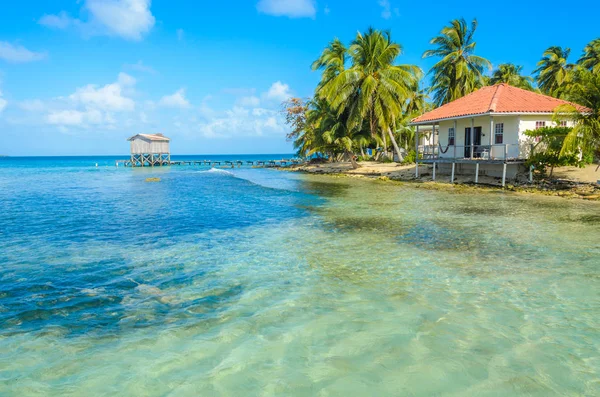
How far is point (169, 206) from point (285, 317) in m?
13.6

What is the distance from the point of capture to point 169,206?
59.8 ft

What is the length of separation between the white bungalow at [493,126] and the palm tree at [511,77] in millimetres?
17308

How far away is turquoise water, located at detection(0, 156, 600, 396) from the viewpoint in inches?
168

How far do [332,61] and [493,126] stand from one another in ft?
63.0

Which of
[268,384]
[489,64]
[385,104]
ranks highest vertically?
[489,64]

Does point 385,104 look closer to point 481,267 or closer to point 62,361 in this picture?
point 481,267

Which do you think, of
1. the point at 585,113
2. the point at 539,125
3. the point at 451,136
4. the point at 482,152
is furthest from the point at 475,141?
the point at 585,113

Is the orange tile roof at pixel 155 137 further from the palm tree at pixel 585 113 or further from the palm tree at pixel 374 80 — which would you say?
the palm tree at pixel 585 113

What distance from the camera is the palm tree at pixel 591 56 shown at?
37500 mm

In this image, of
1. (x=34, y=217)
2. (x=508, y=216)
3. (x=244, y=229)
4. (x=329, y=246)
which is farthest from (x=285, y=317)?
(x=34, y=217)

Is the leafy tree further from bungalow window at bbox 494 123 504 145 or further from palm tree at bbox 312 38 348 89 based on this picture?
palm tree at bbox 312 38 348 89

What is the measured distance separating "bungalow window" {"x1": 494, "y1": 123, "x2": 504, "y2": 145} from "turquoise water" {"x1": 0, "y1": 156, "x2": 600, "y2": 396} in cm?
1153

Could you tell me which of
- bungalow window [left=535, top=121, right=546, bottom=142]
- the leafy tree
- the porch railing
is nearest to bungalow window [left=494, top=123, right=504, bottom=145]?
the porch railing

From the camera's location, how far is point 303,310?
6082 mm
